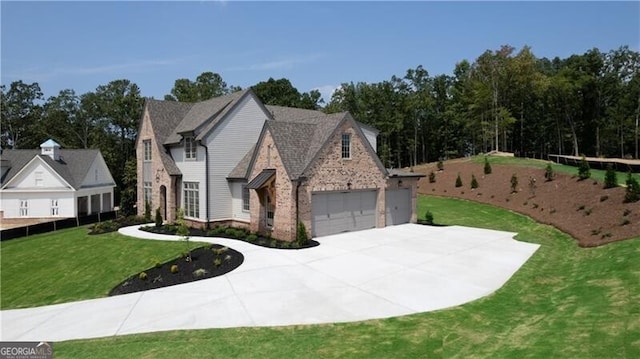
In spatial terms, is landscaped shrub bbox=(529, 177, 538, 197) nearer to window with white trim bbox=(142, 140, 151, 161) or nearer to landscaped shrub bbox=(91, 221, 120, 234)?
window with white trim bbox=(142, 140, 151, 161)

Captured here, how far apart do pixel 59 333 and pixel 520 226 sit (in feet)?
77.4

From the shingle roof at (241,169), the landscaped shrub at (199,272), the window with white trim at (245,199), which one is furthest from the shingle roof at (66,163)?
the landscaped shrub at (199,272)

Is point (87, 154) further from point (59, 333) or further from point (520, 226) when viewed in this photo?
point (520, 226)

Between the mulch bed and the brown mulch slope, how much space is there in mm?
15284

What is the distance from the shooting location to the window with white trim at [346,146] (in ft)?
72.0

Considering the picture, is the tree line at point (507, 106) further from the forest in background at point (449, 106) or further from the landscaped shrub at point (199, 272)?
the landscaped shrub at point (199, 272)

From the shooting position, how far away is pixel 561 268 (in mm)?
14422

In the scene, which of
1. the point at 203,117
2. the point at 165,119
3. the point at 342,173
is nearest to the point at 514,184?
the point at 342,173

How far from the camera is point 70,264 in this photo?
1942cm

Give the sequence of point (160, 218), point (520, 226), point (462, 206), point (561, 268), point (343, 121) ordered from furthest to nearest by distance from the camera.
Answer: point (462, 206)
point (160, 218)
point (520, 226)
point (343, 121)
point (561, 268)

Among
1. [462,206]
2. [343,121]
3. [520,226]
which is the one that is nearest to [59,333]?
[343,121]

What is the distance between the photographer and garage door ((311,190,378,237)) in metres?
21.0

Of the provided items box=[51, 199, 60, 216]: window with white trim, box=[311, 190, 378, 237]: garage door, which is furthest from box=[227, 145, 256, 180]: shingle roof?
box=[51, 199, 60, 216]: window with white trim

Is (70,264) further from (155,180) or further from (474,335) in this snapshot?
(474,335)
